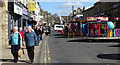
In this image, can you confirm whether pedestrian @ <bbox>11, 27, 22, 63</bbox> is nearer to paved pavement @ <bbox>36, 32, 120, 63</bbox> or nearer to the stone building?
paved pavement @ <bbox>36, 32, 120, 63</bbox>

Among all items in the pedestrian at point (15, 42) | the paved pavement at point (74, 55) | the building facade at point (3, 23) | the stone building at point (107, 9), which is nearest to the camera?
the pedestrian at point (15, 42)

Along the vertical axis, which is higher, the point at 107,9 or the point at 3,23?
the point at 107,9

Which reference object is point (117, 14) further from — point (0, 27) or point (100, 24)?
point (0, 27)

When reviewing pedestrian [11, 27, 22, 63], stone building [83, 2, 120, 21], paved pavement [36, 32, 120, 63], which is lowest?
paved pavement [36, 32, 120, 63]

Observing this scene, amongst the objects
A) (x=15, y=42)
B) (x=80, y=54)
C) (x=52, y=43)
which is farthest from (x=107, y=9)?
(x=15, y=42)

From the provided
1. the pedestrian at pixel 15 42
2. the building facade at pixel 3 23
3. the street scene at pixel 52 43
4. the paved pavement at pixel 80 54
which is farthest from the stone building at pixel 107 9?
the pedestrian at pixel 15 42

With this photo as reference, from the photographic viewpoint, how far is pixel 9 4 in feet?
57.6

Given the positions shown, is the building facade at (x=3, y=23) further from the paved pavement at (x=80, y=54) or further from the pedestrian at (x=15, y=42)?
the pedestrian at (x=15, y=42)

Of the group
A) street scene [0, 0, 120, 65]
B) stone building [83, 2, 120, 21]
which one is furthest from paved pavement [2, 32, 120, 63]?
stone building [83, 2, 120, 21]

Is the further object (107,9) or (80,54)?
(107,9)

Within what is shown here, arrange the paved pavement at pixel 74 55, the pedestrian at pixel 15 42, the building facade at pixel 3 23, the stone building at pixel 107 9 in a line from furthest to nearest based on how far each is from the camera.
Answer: the stone building at pixel 107 9 < the building facade at pixel 3 23 < the paved pavement at pixel 74 55 < the pedestrian at pixel 15 42

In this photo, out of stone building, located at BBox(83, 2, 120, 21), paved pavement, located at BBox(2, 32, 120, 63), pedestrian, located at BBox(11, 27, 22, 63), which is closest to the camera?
pedestrian, located at BBox(11, 27, 22, 63)

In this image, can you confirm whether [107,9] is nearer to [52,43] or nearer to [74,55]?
[52,43]

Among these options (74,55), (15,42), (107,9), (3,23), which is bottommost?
(74,55)
